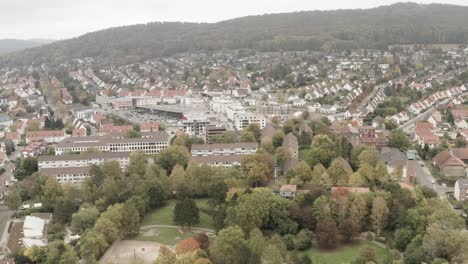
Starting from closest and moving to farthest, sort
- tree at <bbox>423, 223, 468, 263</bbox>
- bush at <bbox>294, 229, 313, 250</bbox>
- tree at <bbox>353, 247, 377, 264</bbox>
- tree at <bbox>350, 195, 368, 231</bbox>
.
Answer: tree at <bbox>423, 223, 468, 263</bbox>
tree at <bbox>353, 247, 377, 264</bbox>
bush at <bbox>294, 229, 313, 250</bbox>
tree at <bbox>350, 195, 368, 231</bbox>

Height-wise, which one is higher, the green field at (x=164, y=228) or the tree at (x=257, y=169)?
the tree at (x=257, y=169)

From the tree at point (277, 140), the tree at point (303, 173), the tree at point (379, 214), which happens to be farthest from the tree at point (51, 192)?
the tree at point (379, 214)

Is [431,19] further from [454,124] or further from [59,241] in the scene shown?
[59,241]

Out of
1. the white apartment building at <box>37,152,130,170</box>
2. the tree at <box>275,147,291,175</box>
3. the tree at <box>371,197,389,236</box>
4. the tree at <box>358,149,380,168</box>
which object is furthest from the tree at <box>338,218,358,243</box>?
the white apartment building at <box>37,152,130,170</box>

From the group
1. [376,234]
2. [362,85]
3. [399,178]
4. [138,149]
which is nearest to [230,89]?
[362,85]

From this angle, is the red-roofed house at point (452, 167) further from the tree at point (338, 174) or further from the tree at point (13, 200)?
the tree at point (13, 200)

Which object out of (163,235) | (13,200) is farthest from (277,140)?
(13,200)

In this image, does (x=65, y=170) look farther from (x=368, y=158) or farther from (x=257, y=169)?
(x=368, y=158)

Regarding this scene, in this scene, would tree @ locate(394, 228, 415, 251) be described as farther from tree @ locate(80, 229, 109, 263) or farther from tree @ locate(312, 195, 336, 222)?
tree @ locate(80, 229, 109, 263)
